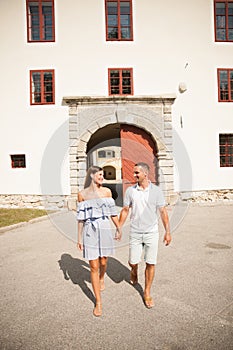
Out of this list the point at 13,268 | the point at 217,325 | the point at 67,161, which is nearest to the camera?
the point at 217,325

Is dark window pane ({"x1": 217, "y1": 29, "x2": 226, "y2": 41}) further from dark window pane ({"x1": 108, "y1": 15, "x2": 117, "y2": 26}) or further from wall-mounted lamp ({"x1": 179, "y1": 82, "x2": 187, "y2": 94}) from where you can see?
dark window pane ({"x1": 108, "y1": 15, "x2": 117, "y2": 26})

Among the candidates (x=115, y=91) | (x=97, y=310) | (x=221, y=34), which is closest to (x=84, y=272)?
(x=97, y=310)

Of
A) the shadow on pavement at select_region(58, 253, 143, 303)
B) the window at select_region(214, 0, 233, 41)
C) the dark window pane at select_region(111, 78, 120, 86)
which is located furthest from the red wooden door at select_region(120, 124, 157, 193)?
the shadow on pavement at select_region(58, 253, 143, 303)

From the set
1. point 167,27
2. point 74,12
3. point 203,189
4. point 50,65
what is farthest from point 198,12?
point 203,189

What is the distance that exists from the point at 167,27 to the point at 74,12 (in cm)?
453

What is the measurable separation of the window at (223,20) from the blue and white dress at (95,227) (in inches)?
492

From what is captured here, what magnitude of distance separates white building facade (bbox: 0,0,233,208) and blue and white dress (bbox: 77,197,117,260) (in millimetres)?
7919

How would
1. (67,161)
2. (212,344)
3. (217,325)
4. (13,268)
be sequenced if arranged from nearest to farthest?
(212,344) < (217,325) < (13,268) < (67,161)

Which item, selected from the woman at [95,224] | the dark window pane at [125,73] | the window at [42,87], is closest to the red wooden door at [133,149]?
the dark window pane at [125,73]

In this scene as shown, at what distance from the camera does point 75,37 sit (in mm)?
11102

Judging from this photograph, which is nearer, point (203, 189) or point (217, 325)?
point (217, 325)

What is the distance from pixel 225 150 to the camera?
1171 centimetres

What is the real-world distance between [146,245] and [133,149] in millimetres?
8289

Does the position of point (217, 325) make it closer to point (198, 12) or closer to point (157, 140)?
point (157, 140)
